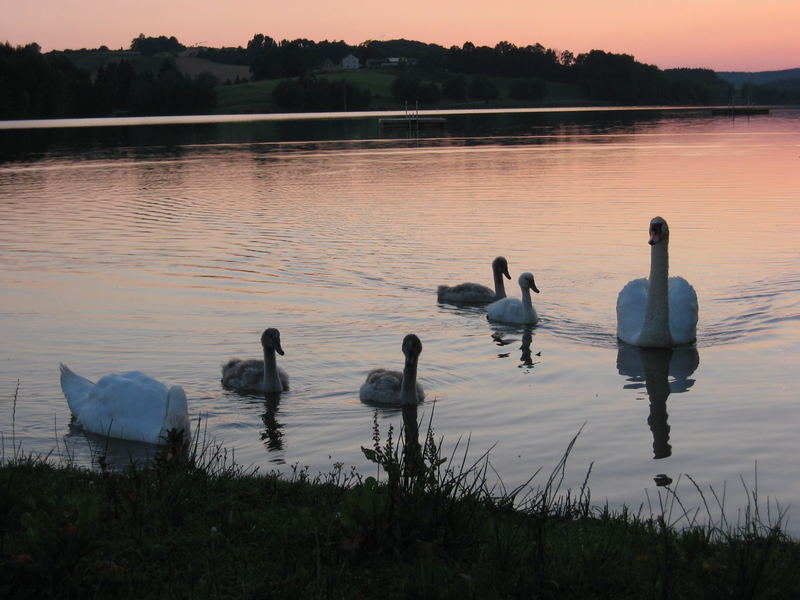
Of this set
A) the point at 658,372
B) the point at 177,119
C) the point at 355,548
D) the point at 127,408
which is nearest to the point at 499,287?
the point at 658,372

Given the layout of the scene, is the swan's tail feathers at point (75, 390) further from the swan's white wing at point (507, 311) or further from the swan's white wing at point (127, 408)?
the swan's white wing at point (507, 311)

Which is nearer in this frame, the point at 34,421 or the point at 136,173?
the point at 34,421

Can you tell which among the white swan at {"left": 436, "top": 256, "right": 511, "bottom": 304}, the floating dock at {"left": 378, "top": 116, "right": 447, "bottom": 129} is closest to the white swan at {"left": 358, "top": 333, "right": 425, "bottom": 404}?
the white swan at {"left": 436, "top": 256, "right": 511, "bottom": 304}

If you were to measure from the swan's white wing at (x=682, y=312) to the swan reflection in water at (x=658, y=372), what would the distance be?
0.17 metres

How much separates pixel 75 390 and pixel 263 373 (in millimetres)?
2002

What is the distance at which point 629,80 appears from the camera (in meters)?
196

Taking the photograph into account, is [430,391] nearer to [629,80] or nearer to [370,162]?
[370,162]

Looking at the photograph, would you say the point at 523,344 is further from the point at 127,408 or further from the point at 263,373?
the point at 127,408

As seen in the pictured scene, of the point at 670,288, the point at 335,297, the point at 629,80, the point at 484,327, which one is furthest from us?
the point at 629,80

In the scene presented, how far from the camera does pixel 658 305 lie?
1235cm

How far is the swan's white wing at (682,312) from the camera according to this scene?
41.0 feet

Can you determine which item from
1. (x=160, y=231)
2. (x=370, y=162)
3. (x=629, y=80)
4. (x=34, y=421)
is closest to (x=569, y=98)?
(x=629, y=80)

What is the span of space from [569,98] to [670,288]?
190 m

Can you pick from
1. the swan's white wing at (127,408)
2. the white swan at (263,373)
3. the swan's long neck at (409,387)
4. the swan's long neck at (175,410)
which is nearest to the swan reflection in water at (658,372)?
the swan's long neck at (409,387)
